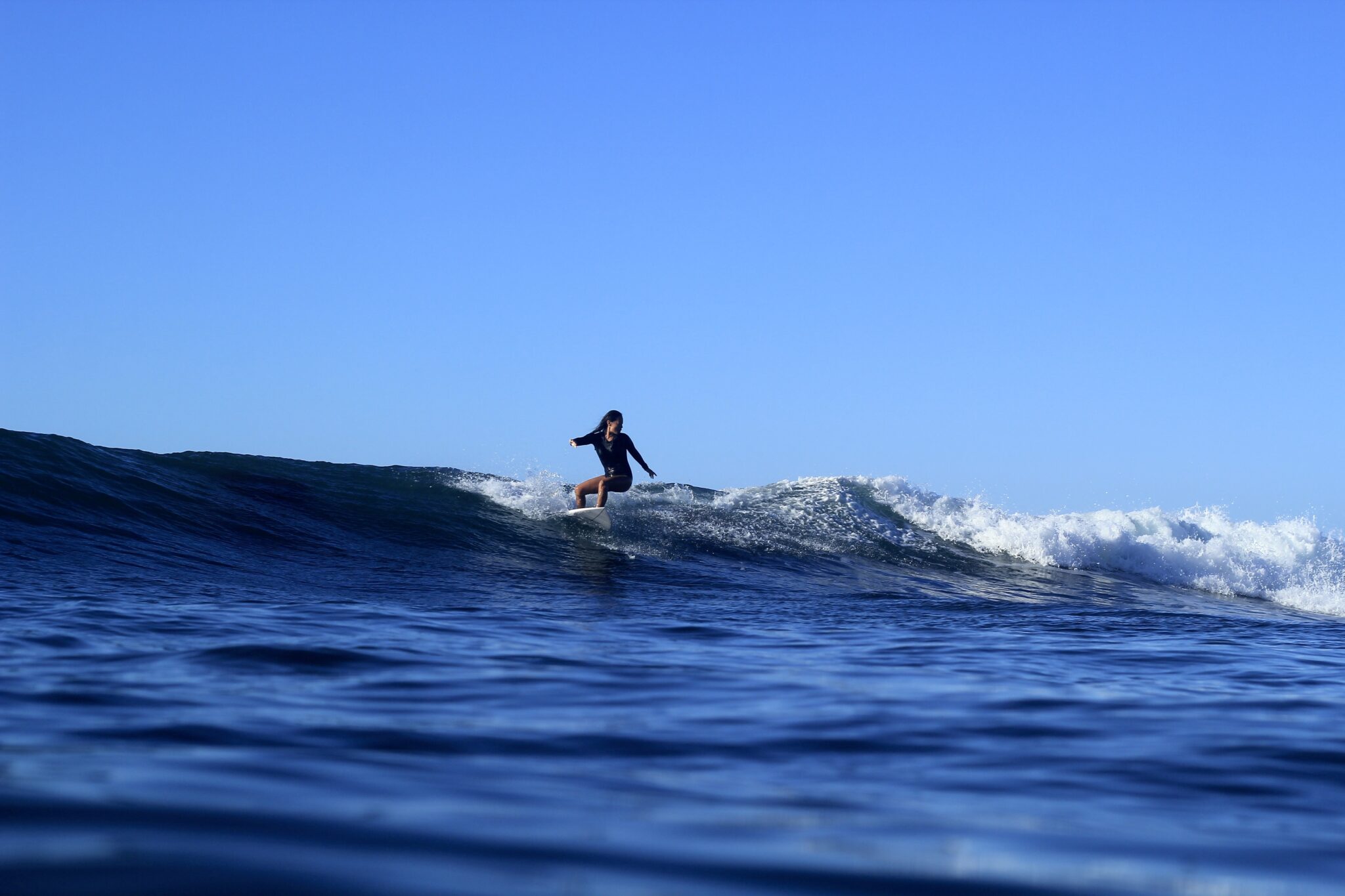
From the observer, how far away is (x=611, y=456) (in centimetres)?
1495

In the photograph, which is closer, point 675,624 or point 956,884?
point 956,884

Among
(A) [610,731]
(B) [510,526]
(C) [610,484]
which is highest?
(C) [610,484]

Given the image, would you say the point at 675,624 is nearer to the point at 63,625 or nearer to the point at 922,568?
the point at 63,625

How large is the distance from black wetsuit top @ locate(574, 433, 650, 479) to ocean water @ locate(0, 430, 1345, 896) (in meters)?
2.86

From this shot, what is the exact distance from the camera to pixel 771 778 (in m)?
3.48

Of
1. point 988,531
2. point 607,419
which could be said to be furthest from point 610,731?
point 988,531

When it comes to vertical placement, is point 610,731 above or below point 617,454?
below

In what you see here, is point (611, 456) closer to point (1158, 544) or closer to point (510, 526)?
point (510, 526)

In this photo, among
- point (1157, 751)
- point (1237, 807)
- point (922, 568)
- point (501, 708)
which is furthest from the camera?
point (922, 568)

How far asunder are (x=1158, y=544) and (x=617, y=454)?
9.10m

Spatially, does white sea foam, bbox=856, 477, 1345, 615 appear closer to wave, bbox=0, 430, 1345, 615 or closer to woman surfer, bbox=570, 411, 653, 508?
wave, bbox=0, 430, 1345, 615

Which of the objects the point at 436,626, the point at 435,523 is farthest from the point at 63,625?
the point at 435,523

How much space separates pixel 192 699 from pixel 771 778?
2299 millimetres

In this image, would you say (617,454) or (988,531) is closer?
(617,454)
